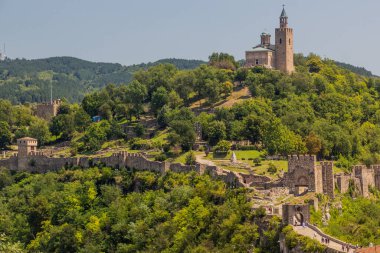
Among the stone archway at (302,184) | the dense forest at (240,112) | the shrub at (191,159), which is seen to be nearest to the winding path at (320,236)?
the stone archway at (302,184)

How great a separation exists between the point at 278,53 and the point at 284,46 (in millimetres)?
1533

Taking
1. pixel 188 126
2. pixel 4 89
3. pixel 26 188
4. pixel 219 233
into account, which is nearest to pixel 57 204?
pixel 26 188

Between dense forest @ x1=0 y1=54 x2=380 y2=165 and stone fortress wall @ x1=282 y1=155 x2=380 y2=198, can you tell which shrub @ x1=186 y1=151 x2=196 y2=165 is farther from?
stone fortress wall @ x1=282 y1=155 x2=380 y2=198

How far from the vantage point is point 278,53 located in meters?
83.6

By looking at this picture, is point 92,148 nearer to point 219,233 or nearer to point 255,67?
point 255,67

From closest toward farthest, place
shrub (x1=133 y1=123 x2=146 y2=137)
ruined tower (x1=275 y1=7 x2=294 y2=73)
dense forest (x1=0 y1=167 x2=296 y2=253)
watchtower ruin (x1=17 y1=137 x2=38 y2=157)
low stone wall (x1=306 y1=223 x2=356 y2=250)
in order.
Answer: low stone wall (x1=306 y1=223 x2=356 y2=250) → dense forest (x1=0 y1=167 x2=296 y2=253) → watchtower ruin (x1=17 y1=137 x2=38 y2=157) → shrub (x1=133 y1=123 x2=146 y2=137) → ruined tower (x1=275 y1=7 x2=294 y2=73)

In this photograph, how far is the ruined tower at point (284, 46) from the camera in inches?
3216

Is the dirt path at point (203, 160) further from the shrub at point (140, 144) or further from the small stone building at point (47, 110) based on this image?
the small stone building at point (47, 110)

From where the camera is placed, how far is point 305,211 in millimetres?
43031

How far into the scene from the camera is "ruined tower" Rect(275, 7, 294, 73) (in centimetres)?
8169

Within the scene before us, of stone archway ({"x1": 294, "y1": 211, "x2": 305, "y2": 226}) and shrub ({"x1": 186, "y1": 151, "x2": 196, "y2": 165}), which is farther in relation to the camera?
shrub ({"x1": 186, "y1": 151, "x2": 196, "y2": 165})

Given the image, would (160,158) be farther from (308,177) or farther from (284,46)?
(284,46)

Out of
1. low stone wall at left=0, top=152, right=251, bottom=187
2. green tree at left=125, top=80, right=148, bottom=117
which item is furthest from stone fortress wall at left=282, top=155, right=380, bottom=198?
green tree at left=125, top=80, right=148, bottom=117

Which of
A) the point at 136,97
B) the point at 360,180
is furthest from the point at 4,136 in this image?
the point at 360,180
